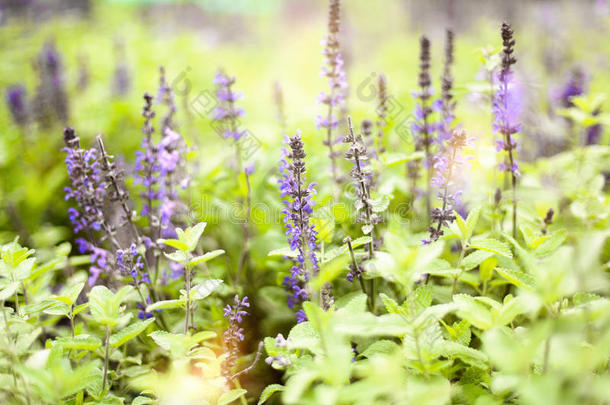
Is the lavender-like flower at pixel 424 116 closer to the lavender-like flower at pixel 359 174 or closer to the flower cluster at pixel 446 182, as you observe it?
the flower cluster at pixel 446 182

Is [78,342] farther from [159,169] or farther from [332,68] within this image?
[332,68]

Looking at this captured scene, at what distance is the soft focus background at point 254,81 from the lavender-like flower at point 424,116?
163mm

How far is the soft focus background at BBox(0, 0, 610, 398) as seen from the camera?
2488 mm

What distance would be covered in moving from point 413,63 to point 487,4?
7.31 metres

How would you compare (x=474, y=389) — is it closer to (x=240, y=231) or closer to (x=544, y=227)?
(x=544, y=227)

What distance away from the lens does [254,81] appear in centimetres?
814

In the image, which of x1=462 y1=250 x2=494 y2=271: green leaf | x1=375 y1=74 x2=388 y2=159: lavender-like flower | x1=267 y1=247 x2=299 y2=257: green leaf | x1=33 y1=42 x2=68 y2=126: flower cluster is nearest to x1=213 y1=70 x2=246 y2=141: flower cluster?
x1=375 y1=74 x2=388 y2=159: lavender-like flower

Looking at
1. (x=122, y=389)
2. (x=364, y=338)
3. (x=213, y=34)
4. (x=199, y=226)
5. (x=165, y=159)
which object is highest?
(x=213, y=34)

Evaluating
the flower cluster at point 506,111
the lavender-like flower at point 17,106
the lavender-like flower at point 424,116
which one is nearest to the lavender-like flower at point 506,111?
the flower cluster at point 506,111

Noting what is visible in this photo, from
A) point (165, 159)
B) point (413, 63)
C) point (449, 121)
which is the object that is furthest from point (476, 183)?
point (413, 63)

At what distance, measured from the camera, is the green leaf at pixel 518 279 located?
1.26 metres

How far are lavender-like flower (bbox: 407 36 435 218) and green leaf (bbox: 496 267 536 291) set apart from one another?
2.47ft

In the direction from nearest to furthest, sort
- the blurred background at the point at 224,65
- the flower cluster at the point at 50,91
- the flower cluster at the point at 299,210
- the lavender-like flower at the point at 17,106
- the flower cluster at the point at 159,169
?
the flower cluster at the point at 299,210
the flower cluster at the point at 159,169
the blurred background at the point at 224,65
the lavender-like flower at the point at 17,106
the flower cluster at the point at 50,91

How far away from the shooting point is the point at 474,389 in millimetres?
1307
